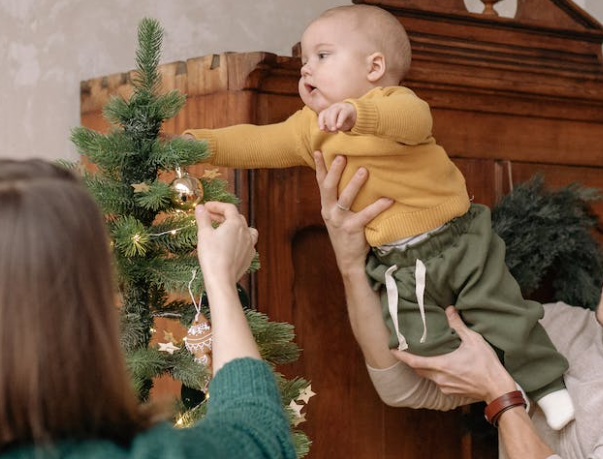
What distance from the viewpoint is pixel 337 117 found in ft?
4.92

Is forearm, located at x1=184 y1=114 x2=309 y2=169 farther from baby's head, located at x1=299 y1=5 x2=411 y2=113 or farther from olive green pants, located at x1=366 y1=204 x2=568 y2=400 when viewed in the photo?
olive green pants, located at x1=366 y1=204 x2=568 y2=400

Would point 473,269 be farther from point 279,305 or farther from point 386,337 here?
point 279,305

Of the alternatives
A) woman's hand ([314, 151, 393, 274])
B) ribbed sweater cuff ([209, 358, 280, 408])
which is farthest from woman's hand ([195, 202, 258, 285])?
woman's hand ([314, 151, 393, 274])

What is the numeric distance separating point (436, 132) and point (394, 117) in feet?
1.69

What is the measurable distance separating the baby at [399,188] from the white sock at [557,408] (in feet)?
0.40

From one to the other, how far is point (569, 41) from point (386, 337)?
0.92 meters

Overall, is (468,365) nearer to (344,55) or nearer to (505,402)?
(505,402)

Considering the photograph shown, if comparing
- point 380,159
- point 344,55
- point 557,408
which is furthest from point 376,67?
point 557,408

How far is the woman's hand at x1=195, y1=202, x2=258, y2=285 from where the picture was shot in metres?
1.17

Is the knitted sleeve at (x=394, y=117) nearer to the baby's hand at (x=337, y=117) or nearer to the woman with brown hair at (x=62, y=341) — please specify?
the baby's hand at (x=337, y=117)

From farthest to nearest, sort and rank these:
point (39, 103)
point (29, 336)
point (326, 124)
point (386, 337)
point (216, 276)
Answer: point (39, 103) → point (386, 337) → point (326, 124) → point (216, 276) → point (29, 336)

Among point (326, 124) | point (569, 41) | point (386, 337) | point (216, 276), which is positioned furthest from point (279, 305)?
point (569, 41)

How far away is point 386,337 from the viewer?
1842 millimetres

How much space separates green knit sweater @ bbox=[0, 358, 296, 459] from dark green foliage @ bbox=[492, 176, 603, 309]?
44.4 inches
